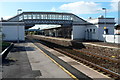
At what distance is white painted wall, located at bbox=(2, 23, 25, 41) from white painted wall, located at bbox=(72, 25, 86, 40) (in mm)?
15016

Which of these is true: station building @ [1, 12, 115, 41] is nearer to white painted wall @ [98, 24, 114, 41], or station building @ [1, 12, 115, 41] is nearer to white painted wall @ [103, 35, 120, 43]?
white painted wall @ [98, 24, 114, 41]

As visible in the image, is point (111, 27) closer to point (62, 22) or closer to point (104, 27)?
point (104, 27)

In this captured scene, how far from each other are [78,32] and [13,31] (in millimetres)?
18825

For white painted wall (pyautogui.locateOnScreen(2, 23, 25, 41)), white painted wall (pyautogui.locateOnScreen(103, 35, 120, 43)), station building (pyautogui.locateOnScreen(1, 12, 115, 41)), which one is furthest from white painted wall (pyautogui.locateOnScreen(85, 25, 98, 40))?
white painted wall (pyautogui.locateOnScreen(2, 23, 25, 41))

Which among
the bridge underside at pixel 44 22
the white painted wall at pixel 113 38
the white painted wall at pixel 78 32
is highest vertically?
the bridge underside at pixel 44 22

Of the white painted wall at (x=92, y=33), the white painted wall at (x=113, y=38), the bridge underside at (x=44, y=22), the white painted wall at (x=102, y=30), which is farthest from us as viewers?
the bridge underside at (x=44, y=22)

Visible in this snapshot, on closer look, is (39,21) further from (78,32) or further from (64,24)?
(78,32)

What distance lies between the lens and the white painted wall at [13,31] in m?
44.3

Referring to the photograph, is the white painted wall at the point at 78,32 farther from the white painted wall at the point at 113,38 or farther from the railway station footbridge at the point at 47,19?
the white painted wall at the point at 113,38

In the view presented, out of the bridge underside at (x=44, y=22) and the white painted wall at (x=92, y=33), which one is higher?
the bridge underside at (x=44, y=22)

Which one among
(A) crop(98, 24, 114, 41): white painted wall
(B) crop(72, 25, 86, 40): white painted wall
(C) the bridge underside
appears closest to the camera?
(A) crop(98, 24, 114, 41): white painted wall

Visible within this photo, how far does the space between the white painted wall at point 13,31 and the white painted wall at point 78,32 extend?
49.3 ft

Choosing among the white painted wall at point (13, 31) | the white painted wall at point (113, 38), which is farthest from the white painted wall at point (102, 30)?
the white painted wall at point (13, 31)

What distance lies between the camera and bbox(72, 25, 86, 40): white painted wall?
4894 centimetres
